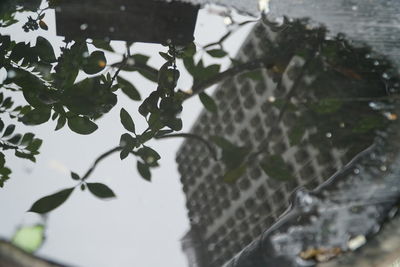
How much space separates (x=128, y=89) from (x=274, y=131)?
328 mm

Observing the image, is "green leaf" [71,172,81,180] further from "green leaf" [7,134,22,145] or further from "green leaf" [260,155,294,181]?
"green leaf" [260,155,294,181]

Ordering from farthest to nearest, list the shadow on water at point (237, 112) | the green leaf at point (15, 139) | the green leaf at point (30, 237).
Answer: the green leaf at point (15, 139) → the shadow on water at point (237, 112) → the green leaf at point (30, 237)

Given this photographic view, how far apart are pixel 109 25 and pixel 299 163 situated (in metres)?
0.48

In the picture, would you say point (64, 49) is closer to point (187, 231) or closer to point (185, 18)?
point (185, 18)

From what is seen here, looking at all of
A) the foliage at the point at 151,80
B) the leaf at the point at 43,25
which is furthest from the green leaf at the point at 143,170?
the leaf at the point at 43,25

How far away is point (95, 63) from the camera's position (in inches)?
26.8

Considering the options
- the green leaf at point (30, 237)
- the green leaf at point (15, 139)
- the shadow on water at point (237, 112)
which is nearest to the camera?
the green leaf at point (30, 237)

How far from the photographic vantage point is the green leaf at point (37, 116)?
0.66 meters

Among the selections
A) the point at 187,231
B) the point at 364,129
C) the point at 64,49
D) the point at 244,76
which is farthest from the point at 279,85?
the point at 64,49

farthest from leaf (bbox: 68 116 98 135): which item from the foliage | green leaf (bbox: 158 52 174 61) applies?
green leaf (bbox: 158 52 174 61)

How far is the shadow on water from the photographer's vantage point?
0.57 m

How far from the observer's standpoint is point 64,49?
0.68 m

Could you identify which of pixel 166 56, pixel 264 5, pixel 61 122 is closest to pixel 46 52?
pixel 61 122

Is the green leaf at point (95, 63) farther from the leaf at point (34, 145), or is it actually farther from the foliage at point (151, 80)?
the leaf at point (34, 145)
